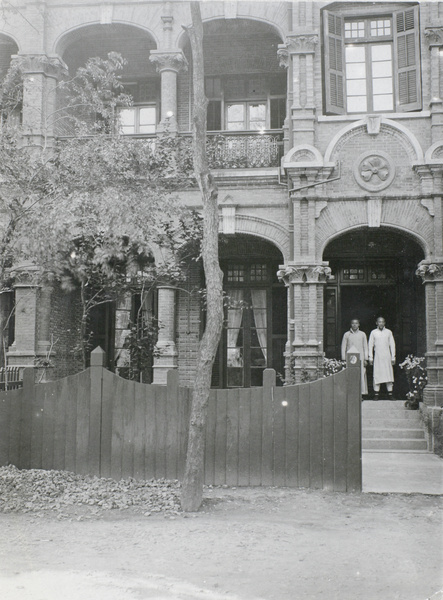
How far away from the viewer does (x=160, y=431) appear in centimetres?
867

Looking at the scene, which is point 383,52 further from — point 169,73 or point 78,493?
point 78,493

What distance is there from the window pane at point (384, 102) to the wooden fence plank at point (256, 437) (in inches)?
321

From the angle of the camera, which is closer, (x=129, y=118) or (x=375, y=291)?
(x=375, y=291)

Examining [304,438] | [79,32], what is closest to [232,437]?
[304,438]

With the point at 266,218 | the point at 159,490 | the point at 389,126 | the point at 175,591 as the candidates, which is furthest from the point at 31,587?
the point at 389,126

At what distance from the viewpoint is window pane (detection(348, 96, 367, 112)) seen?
14000 millimetres

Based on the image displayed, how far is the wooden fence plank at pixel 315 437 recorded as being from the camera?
8.31 meters

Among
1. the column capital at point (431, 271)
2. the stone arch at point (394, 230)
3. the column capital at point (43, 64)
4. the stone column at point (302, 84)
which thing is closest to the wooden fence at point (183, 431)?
the column capital at point (431, 271)

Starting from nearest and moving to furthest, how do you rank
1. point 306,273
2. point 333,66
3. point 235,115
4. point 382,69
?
1. point 306,273
2. point 333,66
3. point 382,69
4. point 235,115

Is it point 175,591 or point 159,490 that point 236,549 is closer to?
point 175,591

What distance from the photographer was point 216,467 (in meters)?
8.56

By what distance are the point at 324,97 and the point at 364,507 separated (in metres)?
9.27

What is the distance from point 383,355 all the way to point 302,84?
240 inches

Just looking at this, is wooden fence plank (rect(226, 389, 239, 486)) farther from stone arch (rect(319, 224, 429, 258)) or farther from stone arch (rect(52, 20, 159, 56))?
stone arch (rect(52, 20, 159, 56))
